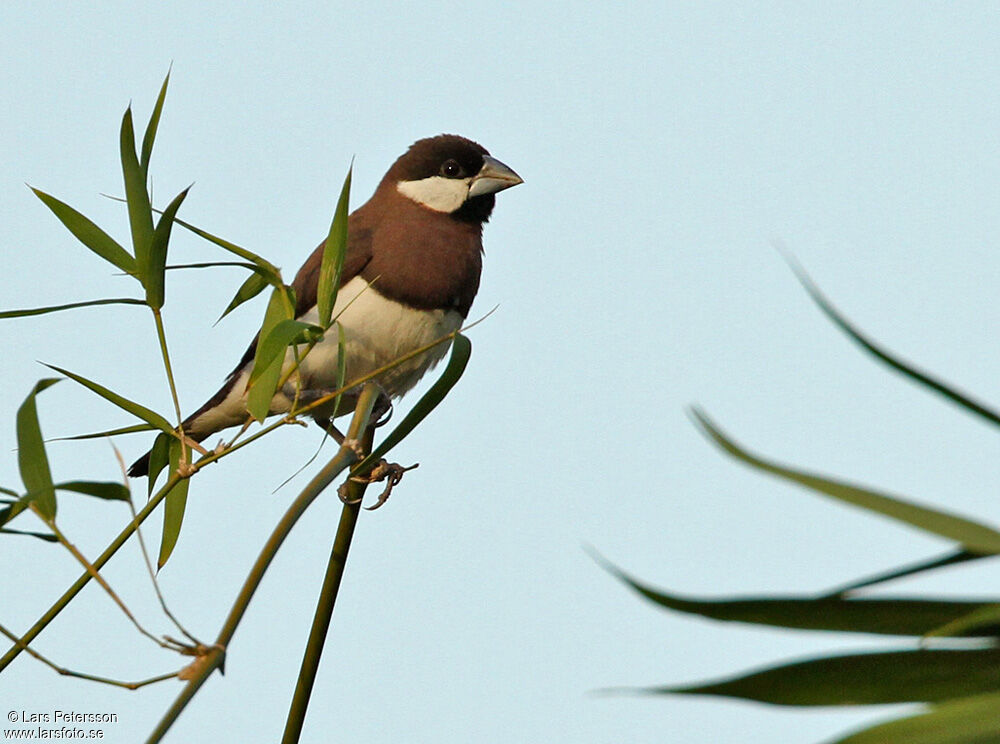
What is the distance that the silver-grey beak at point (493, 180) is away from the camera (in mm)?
5395

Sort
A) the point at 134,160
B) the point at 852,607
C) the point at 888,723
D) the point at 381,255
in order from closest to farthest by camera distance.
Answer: the point at 888,723 → the point at 852,607 → the point at 134,160 → the point at 381,255

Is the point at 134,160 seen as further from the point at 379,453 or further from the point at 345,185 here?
the point at 379,453

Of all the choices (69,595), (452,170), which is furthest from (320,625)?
(452,170)

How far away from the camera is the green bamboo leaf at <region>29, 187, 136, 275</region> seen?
2293 millimetres

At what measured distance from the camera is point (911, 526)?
0.99m

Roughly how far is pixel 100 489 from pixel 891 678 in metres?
1.40

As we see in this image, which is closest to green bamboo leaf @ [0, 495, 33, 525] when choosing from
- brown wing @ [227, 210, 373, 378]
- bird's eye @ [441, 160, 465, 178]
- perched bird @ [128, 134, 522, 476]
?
perched bird @ [128, 134, 522, 476]

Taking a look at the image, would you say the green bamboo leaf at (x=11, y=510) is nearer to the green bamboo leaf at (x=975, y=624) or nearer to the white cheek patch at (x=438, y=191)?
the green bamboo leaf at (x=975, y=624)

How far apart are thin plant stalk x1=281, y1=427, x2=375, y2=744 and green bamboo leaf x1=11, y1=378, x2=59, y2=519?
1.45 ft

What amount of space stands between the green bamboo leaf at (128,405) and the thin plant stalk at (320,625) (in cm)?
37

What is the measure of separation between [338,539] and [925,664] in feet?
4.48

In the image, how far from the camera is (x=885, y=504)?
1.00 metres

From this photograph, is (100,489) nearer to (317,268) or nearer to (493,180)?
(317,268)

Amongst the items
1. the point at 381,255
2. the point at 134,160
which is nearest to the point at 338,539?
the point at 134,160
